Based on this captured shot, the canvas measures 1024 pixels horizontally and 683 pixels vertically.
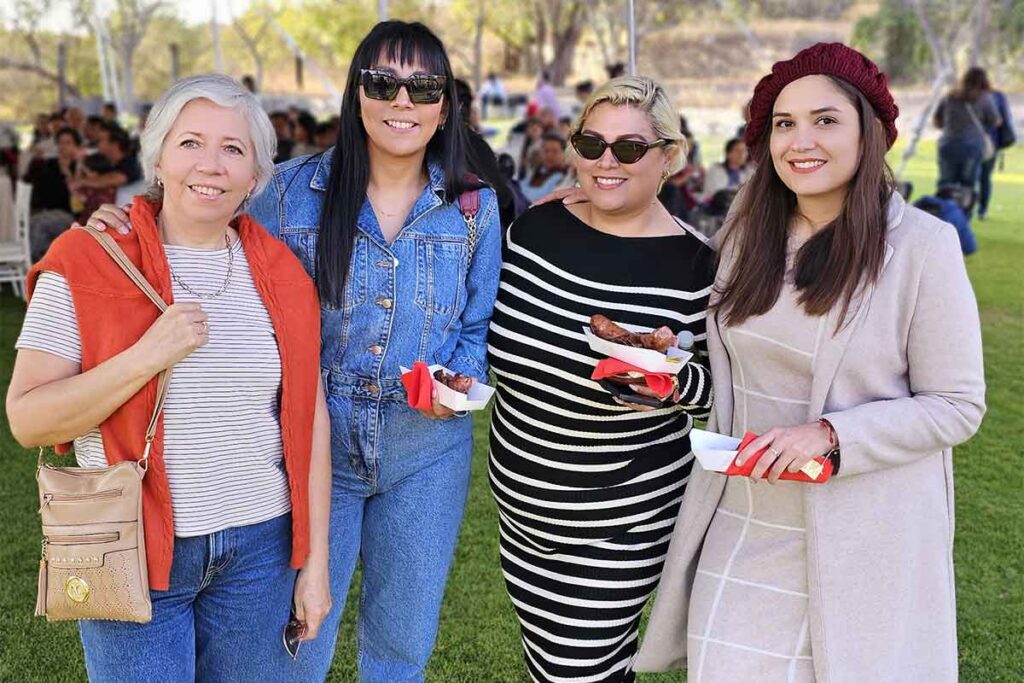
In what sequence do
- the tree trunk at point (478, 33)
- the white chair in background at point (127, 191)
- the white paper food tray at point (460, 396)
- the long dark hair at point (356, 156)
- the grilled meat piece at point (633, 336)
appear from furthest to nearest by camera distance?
the tree trunk at point (478, 33)
the white chair in background at point (127, 191)
the long dark hair at point (356, 156)
the white paper food tray at point (460, 396)
the grilled meat piece at point (633, 336)

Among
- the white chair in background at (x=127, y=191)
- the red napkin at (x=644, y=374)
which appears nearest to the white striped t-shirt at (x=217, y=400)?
the red napkin at (x=644, y=374)

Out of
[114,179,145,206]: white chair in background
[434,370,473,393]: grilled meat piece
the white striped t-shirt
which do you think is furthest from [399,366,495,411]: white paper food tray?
[114,179,145,206]: white chair in background

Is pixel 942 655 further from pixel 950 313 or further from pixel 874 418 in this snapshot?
pixel 950 313

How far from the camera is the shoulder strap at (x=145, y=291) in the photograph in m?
2.03

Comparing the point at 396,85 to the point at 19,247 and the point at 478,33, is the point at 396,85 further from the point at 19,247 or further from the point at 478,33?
the point at 478,33

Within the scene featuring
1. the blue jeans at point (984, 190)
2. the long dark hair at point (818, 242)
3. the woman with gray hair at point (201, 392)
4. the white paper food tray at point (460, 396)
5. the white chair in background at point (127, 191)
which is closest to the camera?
the woman with gray hair at point (201, 392)

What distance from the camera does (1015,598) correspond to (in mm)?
4359

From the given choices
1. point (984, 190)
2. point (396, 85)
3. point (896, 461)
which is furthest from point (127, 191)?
point (984, 190)

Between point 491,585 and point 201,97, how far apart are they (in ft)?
9.21

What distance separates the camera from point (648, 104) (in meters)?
2.76

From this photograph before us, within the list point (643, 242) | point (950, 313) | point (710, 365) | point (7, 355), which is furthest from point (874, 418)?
point (7, 355)

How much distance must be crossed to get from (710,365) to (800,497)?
41cm

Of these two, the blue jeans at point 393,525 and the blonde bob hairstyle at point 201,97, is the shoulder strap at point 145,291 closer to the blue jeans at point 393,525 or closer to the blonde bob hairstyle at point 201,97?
the blonde bob hairstyle at point 201,97

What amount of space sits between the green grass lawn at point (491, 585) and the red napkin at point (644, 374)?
1836mm
